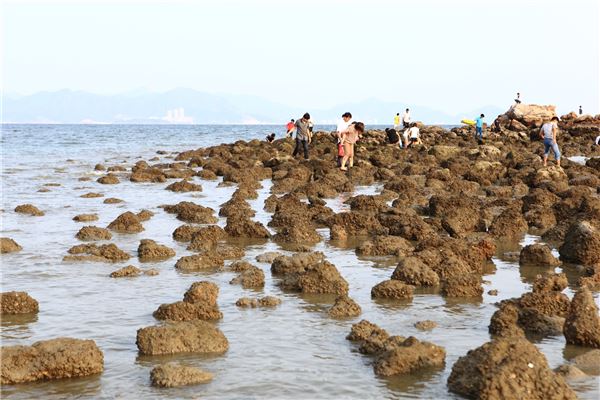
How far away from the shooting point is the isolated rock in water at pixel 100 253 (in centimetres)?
1268

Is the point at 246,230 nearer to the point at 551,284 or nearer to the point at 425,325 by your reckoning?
the point at 551,284

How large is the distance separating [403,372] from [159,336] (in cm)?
248

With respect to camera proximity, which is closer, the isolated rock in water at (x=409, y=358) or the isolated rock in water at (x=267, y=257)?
the isolated rock in water at (x=409, y=358)

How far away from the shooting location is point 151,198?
75.5 ft

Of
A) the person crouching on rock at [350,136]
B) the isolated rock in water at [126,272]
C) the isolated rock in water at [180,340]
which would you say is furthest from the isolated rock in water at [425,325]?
the person crouching on rock at [350,136]

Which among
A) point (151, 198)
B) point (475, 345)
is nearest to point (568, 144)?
point (151, 198)

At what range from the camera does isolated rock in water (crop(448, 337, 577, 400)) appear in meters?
6.09

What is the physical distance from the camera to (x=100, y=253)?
12914 millimetres

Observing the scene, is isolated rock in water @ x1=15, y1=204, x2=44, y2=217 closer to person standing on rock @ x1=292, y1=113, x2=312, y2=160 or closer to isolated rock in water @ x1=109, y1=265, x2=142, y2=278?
isolated rock in water @ x1=109, y1=265, x2=142, y2=278

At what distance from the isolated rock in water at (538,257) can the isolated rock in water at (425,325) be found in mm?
4245

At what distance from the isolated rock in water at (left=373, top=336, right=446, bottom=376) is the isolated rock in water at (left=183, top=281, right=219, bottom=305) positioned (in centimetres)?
286

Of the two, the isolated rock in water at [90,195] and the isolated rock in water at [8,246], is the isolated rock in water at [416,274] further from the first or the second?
the isolated rock in water at [90,195]

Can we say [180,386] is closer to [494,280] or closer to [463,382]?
[463,382]

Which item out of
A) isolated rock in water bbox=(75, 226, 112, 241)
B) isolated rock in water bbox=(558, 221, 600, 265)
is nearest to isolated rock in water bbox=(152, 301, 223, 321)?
isolated rock in water bbox=(558, 221, 600, 265)
